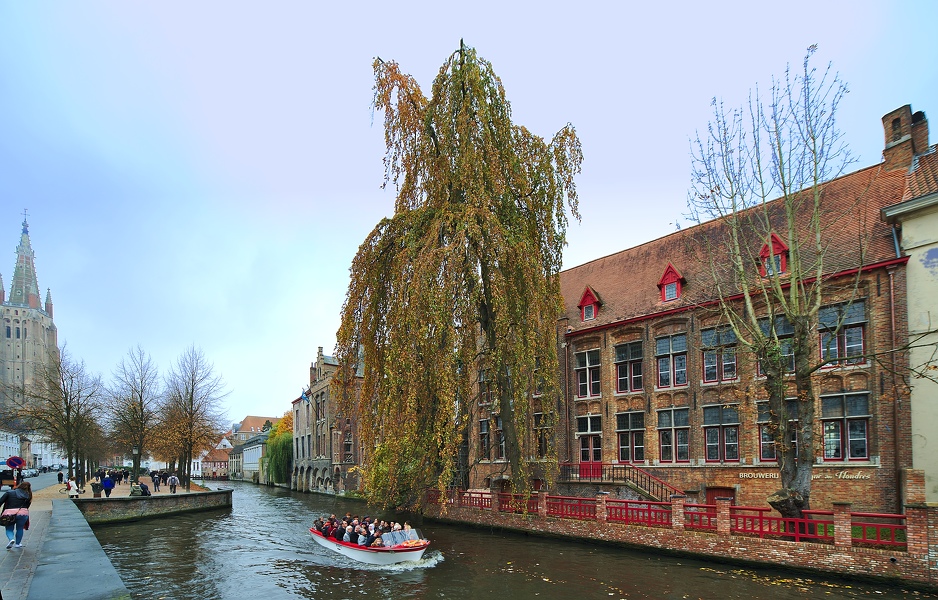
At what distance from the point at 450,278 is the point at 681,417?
1194 cm

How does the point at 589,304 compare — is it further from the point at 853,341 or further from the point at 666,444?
the point at 853,341

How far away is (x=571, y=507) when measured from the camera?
71.8 feet

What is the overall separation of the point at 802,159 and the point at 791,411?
29.6 ft

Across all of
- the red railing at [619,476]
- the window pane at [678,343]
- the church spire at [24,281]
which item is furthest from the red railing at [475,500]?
the church spire at [24,281]

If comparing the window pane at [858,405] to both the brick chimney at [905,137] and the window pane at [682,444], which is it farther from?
the brick chimney at [905,137]

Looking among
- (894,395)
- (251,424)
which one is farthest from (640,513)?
(251,424)

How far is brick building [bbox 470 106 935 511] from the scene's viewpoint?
19.7 metres

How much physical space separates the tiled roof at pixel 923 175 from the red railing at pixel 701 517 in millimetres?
11584

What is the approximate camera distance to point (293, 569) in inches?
713

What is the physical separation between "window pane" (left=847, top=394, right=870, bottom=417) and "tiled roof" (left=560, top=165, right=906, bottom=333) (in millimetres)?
4208

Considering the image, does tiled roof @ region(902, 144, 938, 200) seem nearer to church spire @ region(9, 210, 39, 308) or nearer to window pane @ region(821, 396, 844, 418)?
window pane @ region(821, 396, 844, 418)

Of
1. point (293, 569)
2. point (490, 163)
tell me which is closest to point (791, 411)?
point (490, 163)

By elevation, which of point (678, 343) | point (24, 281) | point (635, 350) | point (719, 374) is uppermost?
point (24, 281)

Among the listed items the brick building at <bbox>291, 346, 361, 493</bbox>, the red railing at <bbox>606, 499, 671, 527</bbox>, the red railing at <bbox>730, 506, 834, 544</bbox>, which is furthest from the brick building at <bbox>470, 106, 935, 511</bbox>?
the brick building at <bbox>291, 346, 361, 493</bbox>
